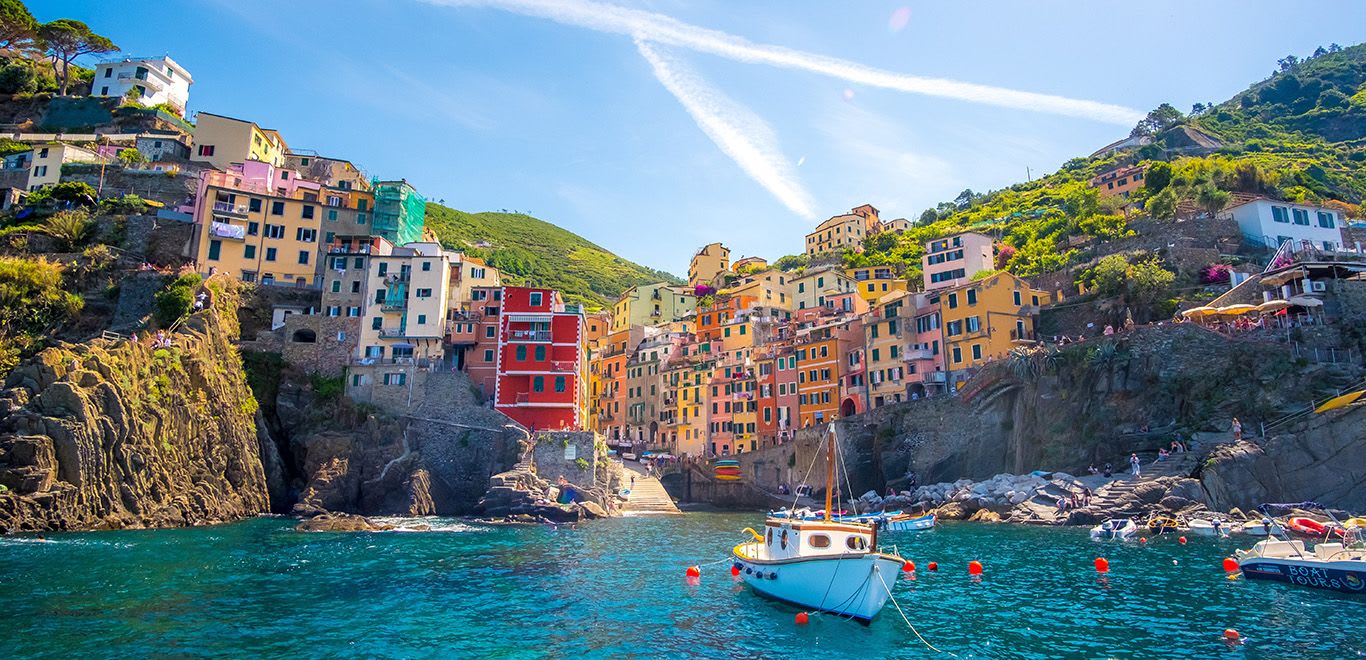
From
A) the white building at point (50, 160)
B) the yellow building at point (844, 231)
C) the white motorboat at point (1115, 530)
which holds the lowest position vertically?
the white motorboat at point (1115, 530)

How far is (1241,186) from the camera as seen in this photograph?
7344 centimetres

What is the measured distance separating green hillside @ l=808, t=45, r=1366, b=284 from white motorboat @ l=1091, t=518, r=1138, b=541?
3443 cm

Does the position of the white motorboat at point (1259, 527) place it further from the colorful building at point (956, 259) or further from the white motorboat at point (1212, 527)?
the colorful building at point (956, 259)

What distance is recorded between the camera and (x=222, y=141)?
2790 inches

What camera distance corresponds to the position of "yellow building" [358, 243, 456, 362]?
59906 mm

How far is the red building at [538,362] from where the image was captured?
194 ft

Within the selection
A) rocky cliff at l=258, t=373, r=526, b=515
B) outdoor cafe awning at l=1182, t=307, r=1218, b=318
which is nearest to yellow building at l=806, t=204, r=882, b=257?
outdoor cafe awning at l=1182, t=307, r=1218, b=318

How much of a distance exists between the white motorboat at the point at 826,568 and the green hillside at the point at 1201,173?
170ft

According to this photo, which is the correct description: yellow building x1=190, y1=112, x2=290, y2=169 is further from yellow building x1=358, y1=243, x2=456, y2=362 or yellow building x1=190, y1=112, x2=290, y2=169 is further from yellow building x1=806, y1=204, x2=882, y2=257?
yellow building x1=806, y1=204, x2=882, y2=257

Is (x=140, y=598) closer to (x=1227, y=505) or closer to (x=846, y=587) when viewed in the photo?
(x=846, y=587)

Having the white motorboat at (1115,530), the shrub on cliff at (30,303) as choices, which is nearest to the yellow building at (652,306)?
the shrub on cliff at (30,303)

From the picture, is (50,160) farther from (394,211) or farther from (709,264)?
(709,264)

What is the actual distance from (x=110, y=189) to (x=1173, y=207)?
92475mm

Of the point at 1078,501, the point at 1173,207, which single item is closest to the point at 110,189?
the point at 1078,501
